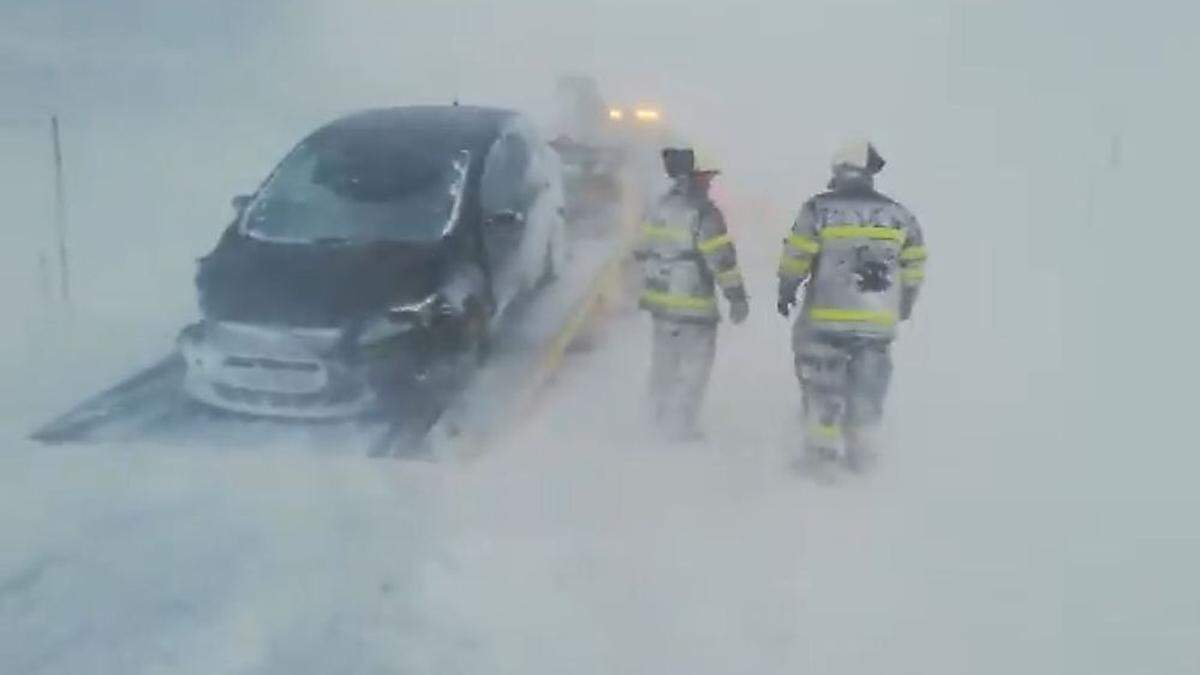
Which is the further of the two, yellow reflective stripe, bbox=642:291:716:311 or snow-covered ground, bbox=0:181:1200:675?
yellow reflective stripe, bbox=642:291:716:311

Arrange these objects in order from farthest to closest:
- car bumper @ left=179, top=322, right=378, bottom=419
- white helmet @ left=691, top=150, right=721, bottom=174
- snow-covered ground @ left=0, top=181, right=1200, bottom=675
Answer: white helmet @ left=691, top=150, right=721, bottom=174
car bumper @ left=179, top=322, right=378, bottom=419
snow-covered ground @ left=0, top=181, right=1200, bottom=675

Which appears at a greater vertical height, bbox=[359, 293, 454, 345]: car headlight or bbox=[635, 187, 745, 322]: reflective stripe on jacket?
bbox=[635, 187, 745, 322]: reflective stripe on jacket

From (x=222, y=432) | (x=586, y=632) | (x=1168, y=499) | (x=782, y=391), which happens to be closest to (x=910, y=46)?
(x=782, y=391)

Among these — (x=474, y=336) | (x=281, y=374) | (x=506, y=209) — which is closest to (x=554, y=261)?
(x=506, y=209)

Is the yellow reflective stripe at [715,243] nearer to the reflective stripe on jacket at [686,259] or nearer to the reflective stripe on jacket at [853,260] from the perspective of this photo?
the reflective stripe on jacket at [686,259]

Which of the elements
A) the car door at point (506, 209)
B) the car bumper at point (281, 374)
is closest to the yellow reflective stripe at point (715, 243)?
the car door at point (506, 209)

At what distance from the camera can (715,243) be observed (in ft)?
8.22

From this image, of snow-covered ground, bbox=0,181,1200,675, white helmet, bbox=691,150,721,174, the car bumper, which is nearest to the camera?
snow-covered ground, bbox=0,181,1200,675

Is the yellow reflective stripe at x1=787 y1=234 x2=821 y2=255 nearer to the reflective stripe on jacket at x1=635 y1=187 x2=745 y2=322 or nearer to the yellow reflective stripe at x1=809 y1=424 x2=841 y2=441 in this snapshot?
the reflective stripe on jacket at x1=635 y1=187 x2=745 y2=322

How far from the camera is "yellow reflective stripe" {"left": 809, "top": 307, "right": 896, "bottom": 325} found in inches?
99.1

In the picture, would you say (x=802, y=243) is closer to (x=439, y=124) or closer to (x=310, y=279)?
(x=439, y=124)

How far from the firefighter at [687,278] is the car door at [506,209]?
256 mm

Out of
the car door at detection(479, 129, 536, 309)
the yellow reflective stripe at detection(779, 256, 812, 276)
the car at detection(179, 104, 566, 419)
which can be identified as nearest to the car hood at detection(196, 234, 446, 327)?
the car at detection(179, 104, 566, 419)

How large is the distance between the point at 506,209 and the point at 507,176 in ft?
0.23
